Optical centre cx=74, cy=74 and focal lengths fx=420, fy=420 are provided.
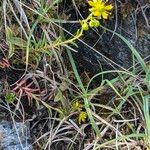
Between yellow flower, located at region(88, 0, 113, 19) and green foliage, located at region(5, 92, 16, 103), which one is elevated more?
yellow flower, located at region(88, 0, 113, 19)

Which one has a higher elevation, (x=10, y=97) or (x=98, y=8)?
(x=98, y=8)

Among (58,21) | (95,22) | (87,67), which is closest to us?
(95,22)

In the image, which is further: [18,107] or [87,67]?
[87,67]

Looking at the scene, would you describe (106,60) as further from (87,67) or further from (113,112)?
(113,112)

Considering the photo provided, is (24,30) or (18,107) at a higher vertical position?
(24,30)

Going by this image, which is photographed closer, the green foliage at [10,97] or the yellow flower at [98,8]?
the yellow flower at [98,8]

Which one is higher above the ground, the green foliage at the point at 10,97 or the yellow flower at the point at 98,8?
the yellow flower at the point at 98,8

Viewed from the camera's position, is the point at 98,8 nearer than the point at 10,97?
Yes

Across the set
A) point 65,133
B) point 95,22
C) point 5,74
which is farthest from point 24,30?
point 65,133

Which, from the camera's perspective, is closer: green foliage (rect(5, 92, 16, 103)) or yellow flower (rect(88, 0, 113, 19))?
yellow flower (rect(88, 0, 113, 19))

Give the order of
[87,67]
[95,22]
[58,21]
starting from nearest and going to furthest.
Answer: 1. [95,22]
2. [58,21]
3. [87,67]

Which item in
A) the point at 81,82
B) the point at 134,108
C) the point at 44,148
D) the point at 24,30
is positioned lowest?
the point at 44,148
